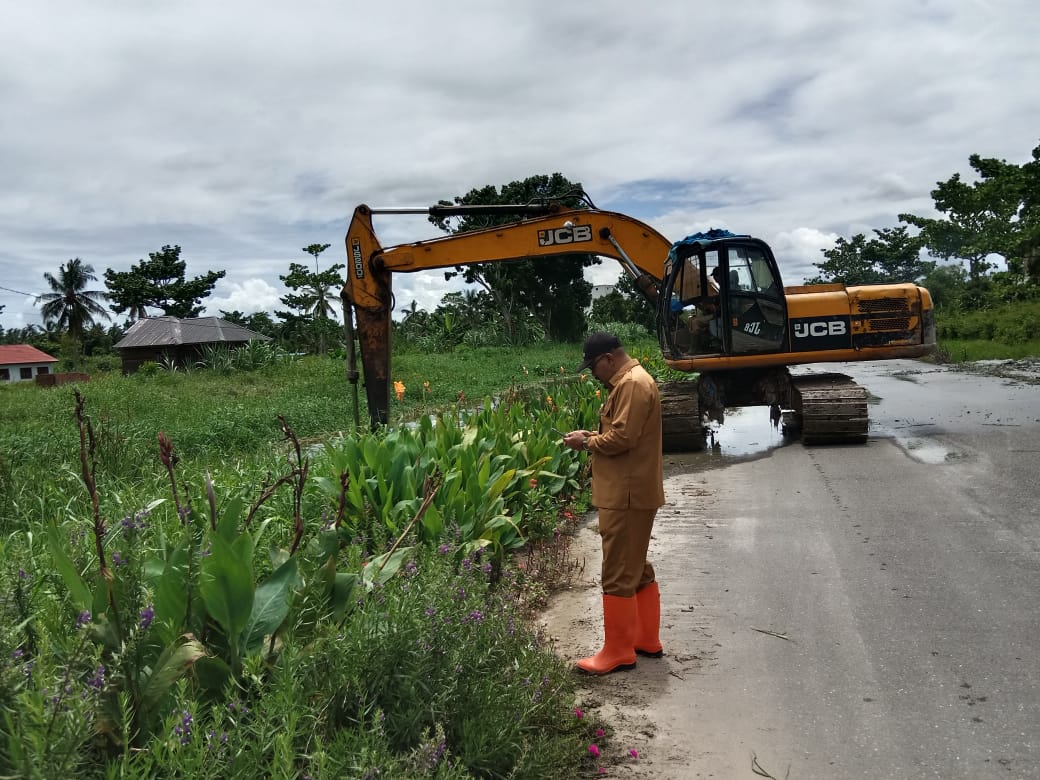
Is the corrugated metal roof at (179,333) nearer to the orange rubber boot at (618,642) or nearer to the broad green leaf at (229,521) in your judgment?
the orange rubber boot at (618,642)

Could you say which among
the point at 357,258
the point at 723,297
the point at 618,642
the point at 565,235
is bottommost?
the point at 618,642

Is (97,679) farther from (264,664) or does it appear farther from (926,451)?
(926,451)

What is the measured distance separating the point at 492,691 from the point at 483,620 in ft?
1.29

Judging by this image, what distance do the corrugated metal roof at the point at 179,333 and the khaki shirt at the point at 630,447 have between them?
37586 mm

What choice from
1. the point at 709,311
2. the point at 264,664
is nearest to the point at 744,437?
the point at 709,311

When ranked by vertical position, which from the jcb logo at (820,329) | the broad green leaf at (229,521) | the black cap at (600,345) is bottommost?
the broad green leaf at (229,521)

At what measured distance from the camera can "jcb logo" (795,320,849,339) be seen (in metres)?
11.8

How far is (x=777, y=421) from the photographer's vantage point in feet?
45.6

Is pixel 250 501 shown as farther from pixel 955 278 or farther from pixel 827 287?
pixel 955 278

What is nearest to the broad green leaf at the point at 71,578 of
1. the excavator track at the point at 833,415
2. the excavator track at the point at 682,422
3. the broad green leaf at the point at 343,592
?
the broad green leaf at the point at 343,592

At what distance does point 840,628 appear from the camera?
184 inches

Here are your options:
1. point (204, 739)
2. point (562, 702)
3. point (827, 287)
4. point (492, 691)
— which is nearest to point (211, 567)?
point (204, 739)

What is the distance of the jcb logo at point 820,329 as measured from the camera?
11.8 m

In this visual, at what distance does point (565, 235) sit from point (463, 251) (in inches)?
55.2
